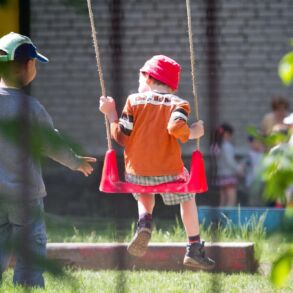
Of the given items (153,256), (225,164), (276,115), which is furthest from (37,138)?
(225,164)

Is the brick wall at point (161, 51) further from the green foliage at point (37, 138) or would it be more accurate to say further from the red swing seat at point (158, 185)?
the green foliage at point (37, 138)

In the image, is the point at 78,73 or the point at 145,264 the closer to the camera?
the point at 145,264

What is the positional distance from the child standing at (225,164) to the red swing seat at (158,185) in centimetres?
640

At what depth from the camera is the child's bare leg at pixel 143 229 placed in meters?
5.52

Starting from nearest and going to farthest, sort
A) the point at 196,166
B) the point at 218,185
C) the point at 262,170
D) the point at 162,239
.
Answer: the point at 262,170
the point at 196,166
the point at 162,239
the point at 218,185

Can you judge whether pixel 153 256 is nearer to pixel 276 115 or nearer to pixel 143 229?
pixel 143 229

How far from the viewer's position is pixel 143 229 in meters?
5.57

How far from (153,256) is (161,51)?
7257 millimetres

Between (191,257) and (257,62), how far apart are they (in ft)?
26.0

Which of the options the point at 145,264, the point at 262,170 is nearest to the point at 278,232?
the point at 262,170

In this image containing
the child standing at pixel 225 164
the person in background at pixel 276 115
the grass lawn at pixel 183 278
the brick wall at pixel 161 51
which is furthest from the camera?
the brick wall at pixel 161 51

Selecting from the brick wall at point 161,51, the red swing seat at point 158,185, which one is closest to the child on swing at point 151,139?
the red swing seat at point 158,185

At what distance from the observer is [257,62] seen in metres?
13.3

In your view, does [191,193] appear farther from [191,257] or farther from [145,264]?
[145,264]
